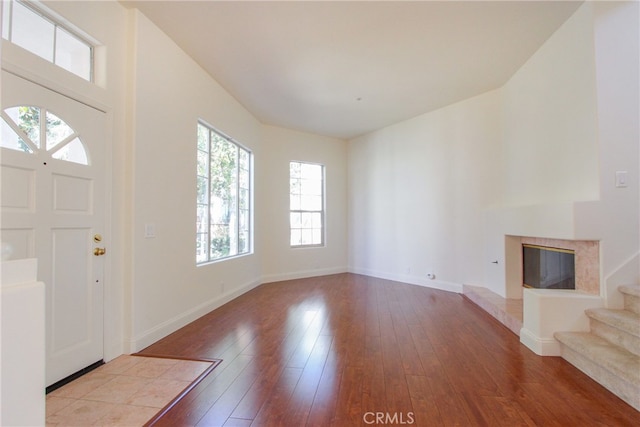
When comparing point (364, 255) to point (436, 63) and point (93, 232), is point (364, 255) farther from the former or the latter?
point (93, 232)

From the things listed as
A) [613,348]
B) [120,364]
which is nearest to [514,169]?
[613,348]

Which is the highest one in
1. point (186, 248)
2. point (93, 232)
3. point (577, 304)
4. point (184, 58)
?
point (184, 58)

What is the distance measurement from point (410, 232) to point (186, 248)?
3755 millimetres

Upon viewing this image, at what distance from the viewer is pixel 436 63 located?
3582 millimetres

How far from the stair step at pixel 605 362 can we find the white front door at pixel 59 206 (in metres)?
3.64

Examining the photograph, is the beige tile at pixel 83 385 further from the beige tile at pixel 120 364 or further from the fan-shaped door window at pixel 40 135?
the fan-shaped door window at pixel 40 135

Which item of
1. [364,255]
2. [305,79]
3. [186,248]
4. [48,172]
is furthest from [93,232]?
[364,255]

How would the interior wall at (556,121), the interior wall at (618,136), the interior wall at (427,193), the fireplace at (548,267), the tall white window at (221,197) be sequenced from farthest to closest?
the interior wall at (427,193), the tall white window at (221,197), the fireplace at (548,267), the interior wall at (556,121), the interior wall at (618,136)

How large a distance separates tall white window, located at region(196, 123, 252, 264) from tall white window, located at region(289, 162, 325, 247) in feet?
3.63

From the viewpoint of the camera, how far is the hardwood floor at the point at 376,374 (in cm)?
178

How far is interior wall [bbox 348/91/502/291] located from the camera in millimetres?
4562

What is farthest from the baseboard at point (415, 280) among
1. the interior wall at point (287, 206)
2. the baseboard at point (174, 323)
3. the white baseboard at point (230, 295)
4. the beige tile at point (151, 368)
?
the beige tile at point (151, 368)

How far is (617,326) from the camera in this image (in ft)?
7.47

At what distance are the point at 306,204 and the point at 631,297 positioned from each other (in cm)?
489
